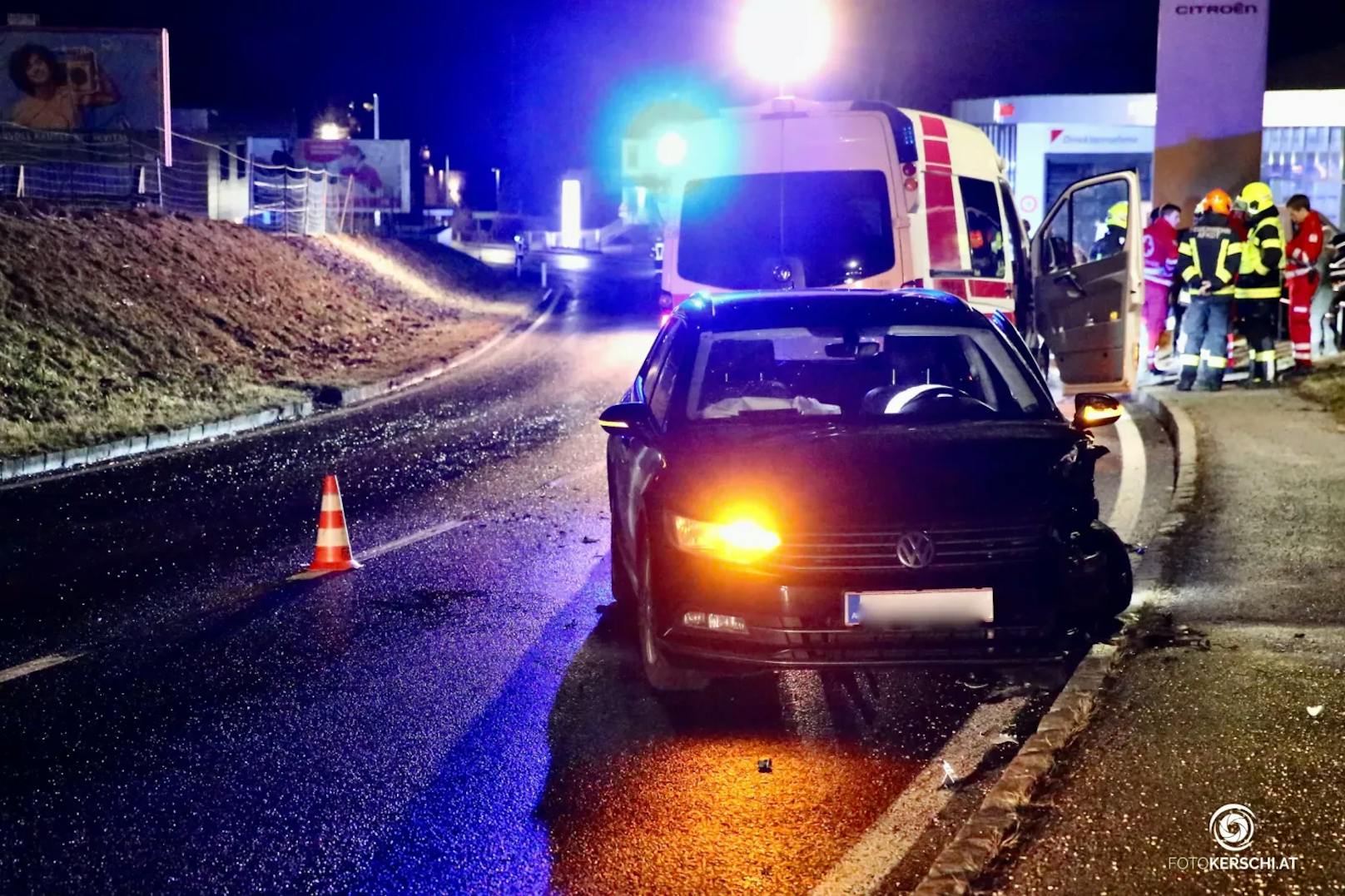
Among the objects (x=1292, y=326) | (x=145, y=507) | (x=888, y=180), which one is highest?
(x=888, y=180)

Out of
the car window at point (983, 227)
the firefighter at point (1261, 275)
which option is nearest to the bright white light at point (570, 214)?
the firefighter at point (1261, 275)

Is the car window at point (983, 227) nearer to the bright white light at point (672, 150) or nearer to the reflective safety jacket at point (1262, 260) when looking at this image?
the bright white light at point (672, 150)

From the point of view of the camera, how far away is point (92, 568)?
874 centimetres

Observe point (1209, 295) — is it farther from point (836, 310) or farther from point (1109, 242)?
point (836, 310)

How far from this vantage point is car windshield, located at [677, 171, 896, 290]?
1205cm

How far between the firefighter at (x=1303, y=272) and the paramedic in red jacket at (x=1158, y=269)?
190 centimetres

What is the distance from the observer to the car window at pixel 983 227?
506 inches

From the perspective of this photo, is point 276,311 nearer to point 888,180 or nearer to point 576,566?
point 888,180

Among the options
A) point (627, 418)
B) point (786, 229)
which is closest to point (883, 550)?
point (627, 418)

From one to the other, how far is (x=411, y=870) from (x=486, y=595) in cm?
358

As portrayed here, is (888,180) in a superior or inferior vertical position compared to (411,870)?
superior

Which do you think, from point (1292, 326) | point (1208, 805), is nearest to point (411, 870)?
point (1208, 805)

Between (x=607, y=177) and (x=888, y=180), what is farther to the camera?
(x=607, y=177)

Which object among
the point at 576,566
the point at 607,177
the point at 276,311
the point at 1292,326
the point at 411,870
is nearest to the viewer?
the point at 411,870
